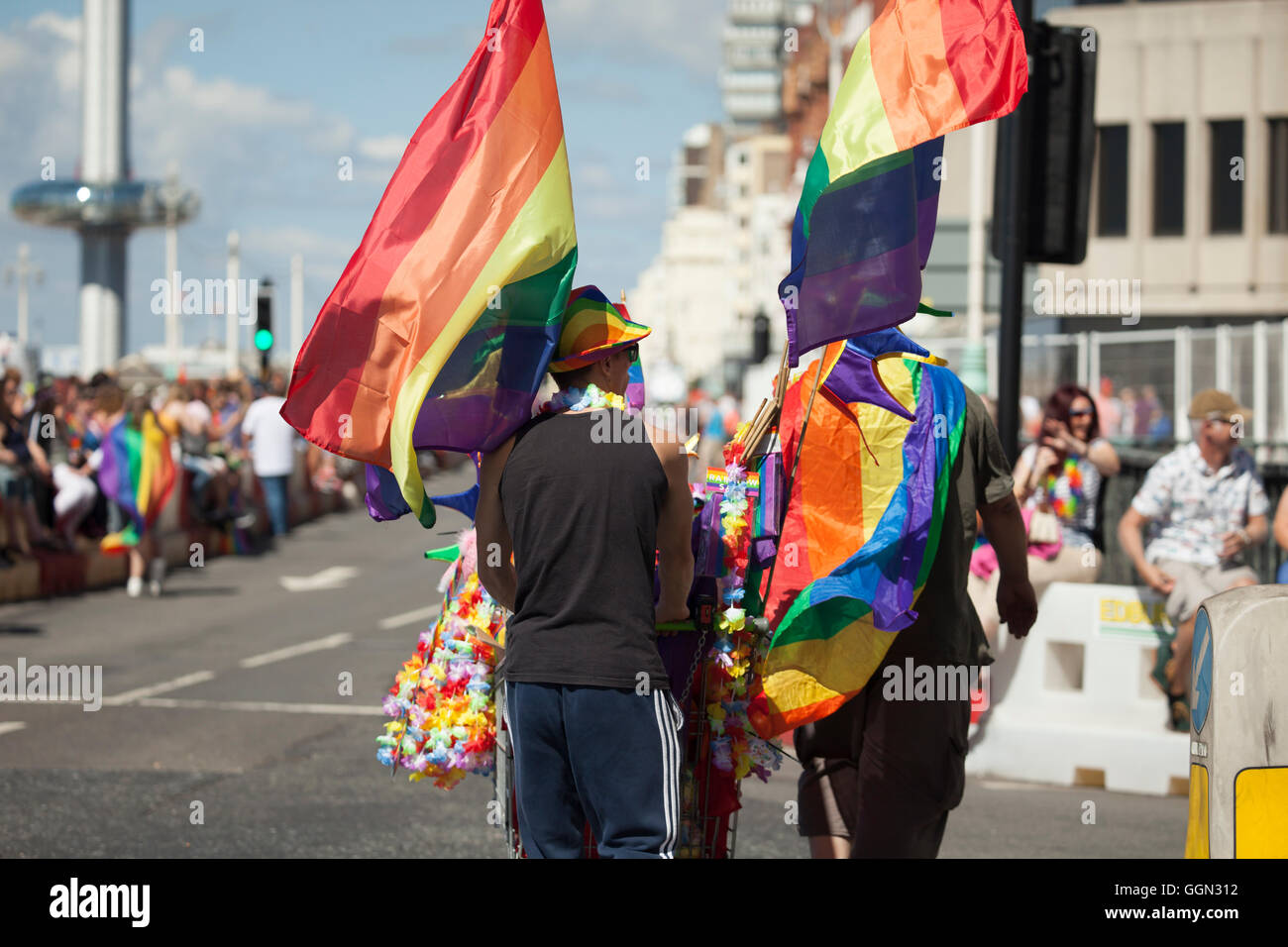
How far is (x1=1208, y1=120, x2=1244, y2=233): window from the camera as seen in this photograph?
36312mm

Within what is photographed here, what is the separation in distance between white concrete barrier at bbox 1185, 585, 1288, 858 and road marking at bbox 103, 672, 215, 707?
290 inches

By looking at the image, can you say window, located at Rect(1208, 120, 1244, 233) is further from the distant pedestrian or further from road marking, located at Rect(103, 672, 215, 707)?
road marking, located at Rect(103, 672, 215, 707)

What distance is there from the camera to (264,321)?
24.9m

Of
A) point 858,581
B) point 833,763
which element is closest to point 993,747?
point 833,763

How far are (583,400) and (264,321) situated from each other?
21.8 meters

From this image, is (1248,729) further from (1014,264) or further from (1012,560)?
(1014,264)

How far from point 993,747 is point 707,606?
15.2 feet

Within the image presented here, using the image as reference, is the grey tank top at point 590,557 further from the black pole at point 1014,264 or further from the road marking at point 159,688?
the road marking at point 159,688

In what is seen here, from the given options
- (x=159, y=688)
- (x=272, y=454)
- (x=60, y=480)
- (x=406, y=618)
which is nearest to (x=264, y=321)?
(x=272, y=454)

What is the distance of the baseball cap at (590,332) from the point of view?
13.3 feet

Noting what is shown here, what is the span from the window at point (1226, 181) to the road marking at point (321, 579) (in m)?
25.5

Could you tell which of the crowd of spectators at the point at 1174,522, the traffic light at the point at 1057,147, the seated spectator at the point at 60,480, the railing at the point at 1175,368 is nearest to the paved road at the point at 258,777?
the crowd of spectators at the point at 1174,522
